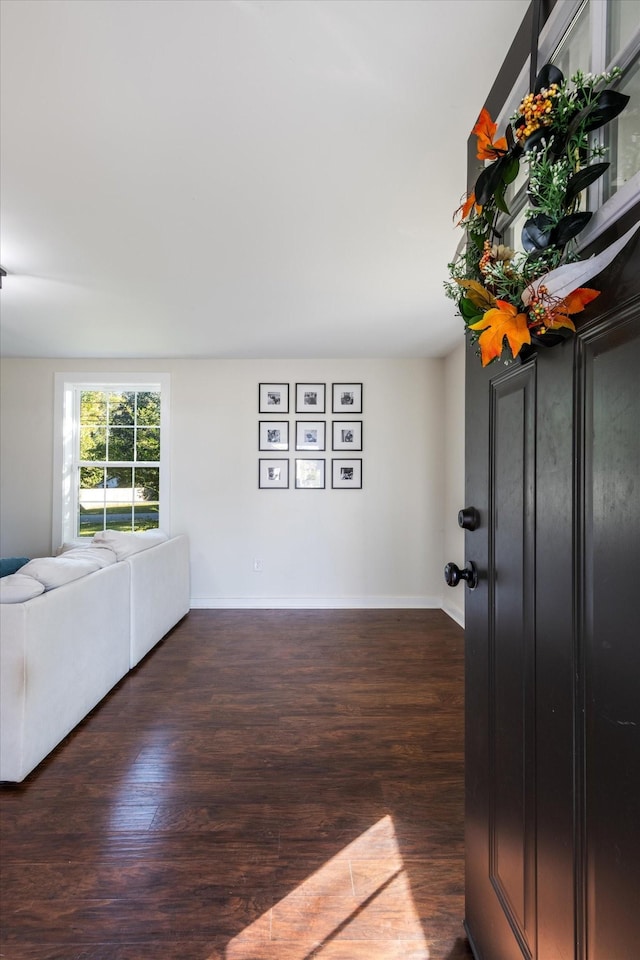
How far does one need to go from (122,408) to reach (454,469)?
338cm

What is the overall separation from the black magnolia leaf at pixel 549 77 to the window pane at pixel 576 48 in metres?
0.07

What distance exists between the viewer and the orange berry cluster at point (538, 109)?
738 mm

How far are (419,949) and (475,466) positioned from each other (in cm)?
132

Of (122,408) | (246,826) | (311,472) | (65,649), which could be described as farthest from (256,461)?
(246,826)

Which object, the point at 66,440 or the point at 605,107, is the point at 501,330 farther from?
the point at 66,440

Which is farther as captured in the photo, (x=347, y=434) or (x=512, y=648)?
(x=347, y=434)

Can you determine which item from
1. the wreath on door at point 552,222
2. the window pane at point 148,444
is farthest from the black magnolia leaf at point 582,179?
the window pane at point 148,444

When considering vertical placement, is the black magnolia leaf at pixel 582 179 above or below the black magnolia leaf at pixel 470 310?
above

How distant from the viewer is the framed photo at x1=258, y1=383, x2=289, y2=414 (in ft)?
15.5

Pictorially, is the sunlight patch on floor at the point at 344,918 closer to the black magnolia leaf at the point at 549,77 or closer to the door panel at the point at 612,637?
the door panel at the point at 612,637

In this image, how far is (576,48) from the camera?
0.84 m

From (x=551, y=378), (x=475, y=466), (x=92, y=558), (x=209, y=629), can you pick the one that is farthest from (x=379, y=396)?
(x=551, y=378)

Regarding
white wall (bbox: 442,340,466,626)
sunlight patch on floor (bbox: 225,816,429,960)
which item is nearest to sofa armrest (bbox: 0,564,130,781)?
sunlight patch on floor (bbox: 225,816,429,960)

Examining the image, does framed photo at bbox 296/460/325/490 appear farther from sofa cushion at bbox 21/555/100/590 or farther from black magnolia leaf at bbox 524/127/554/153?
black magnolia leaf at bbox 524/127/554/153
